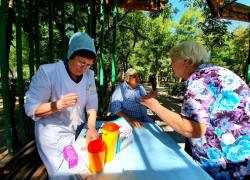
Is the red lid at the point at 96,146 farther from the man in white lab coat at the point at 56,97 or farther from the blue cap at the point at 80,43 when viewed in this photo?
the blue cap at the point at 80,43

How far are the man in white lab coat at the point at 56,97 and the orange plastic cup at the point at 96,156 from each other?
0.33 meters

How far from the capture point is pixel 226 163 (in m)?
1.14

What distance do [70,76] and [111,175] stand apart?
0.96m

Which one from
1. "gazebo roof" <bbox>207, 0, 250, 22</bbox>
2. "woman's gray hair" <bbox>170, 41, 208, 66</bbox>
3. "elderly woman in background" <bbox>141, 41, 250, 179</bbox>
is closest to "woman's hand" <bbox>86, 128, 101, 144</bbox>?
"elderly woman in background" <bbox>141, 41, 250, 179</bbox>

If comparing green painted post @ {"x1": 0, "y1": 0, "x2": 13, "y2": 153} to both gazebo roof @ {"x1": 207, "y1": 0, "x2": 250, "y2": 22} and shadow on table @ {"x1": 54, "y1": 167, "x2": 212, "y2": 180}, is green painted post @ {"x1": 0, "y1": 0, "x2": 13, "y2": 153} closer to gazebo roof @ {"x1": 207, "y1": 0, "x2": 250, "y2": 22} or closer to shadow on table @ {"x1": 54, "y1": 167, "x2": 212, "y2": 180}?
shadow on table @ {"x1": 54, "y1": 167, "x2": 212, "y2": 180}

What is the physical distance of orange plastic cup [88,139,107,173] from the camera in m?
0.95

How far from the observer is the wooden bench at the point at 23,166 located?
1284 mm

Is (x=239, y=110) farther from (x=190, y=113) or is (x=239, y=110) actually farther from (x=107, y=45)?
(x=107, y=45)

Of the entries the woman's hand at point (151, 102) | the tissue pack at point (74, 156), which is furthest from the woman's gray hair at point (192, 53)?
the tissue pack at point (74, 156)

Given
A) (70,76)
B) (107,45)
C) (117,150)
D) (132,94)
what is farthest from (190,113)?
(107,45)

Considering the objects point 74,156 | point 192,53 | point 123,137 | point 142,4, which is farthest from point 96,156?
point 142,4

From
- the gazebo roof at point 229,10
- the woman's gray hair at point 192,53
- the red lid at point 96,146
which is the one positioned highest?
the gazebo roof at point 229,10

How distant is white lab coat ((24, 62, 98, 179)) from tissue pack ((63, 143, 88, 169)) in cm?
41

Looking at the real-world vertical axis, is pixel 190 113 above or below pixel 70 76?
below
